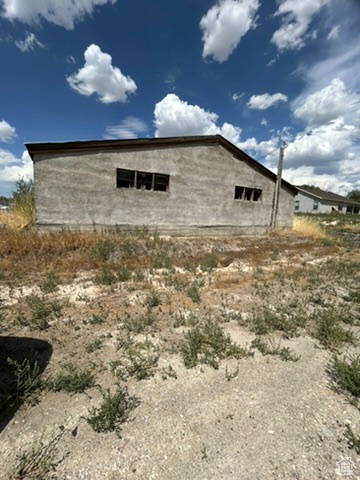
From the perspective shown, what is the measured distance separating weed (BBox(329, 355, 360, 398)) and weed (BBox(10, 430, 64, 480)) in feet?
9.35

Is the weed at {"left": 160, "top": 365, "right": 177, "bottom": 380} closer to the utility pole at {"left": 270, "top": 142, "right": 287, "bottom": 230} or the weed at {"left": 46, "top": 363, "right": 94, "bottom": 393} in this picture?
the weed at {"left": 46, "top": 363, "right": 94, "bottom": 393}

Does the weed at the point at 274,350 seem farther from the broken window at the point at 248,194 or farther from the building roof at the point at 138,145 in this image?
the broken window at the point at 248,194

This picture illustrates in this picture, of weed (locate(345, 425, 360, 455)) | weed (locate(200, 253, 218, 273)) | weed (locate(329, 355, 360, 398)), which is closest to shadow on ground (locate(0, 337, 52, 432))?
weed (locate(345, 425, 360, 455))

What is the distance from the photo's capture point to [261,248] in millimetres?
10375

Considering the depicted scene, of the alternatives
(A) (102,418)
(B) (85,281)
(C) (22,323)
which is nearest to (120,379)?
(A) (102,418)

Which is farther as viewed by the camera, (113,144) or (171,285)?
(113,144)

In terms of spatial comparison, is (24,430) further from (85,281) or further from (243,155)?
(243,155)

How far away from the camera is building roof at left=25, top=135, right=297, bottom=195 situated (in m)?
7.84

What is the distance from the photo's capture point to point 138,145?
9.54 m

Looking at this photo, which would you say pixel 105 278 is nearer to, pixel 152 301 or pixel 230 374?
pixel 152 301

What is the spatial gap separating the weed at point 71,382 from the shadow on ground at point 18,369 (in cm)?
17

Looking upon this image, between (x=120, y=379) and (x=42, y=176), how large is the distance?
25.2ft

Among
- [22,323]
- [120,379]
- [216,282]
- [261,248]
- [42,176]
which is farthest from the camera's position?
[261,248]

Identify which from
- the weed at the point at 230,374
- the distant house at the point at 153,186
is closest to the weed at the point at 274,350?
the weed at the point at 230,374
